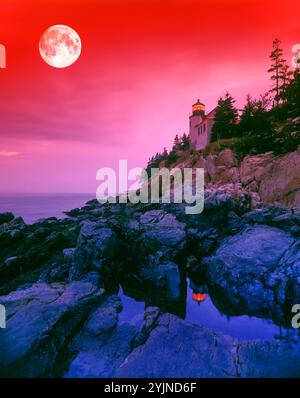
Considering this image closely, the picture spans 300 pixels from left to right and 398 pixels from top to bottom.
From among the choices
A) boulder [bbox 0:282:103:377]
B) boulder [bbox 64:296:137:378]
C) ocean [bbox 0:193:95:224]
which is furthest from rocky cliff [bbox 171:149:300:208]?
ocean [bbox 0:193:95:224]

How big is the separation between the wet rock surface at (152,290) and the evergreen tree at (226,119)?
81.7 feet

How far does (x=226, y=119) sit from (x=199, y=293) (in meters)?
39.0

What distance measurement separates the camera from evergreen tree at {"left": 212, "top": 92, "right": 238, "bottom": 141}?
146 ft

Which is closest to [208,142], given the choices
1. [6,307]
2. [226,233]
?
[226,233]

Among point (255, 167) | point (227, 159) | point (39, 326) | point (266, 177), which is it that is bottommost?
point (39, 326)

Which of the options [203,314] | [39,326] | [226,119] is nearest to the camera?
[39,326]

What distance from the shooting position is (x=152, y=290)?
14.7 m

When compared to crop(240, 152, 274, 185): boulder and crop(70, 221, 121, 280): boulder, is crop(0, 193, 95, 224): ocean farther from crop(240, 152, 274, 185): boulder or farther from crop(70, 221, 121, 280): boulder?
crop(240, 152, 274, 185): boulder

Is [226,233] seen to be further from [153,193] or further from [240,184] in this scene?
[153,193]

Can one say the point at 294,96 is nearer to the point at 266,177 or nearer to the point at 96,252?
the point at 266,177

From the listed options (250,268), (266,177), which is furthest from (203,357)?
(266,177)

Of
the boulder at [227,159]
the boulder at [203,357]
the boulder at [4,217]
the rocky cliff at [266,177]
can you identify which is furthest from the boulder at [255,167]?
the boulder at [4,217]
